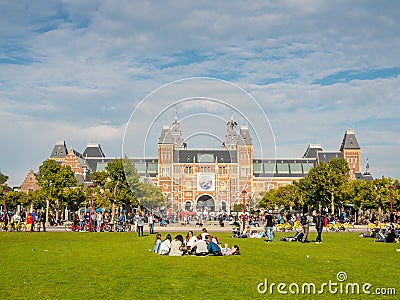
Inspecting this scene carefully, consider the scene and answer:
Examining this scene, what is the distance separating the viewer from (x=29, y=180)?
125 meters

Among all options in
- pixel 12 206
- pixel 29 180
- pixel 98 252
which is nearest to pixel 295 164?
pixel 29 180

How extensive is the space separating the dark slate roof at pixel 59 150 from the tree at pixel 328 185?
8754 cm

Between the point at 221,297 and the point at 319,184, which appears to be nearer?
the point at 221,297

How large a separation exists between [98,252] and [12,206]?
3161 inches

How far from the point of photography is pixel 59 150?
145375 mm

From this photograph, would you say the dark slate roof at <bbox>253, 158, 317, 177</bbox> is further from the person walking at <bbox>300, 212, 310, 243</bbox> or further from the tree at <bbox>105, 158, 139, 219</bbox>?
the person walking at <bbox>300, 212, 310, 243</bbox>

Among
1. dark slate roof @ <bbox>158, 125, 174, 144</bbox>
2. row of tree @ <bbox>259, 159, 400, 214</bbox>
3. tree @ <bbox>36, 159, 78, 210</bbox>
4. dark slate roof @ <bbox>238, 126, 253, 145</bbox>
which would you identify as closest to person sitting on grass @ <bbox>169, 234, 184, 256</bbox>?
dark slate roof @ <bbox>158, 125, 174, 144</bbox>

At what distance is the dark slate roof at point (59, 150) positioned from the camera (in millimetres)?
144500

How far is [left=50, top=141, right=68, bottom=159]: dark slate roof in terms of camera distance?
144 metres

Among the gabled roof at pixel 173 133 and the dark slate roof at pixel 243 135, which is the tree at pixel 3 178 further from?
the gabled roof at pixel 173 133

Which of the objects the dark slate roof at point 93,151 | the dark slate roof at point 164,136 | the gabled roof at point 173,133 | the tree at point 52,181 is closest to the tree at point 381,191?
the gabled roof at point 173,133

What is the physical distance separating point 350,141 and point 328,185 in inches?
3242

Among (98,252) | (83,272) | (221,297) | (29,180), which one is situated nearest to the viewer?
(221,297)

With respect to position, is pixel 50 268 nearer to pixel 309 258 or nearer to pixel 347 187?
pixel 309 258
